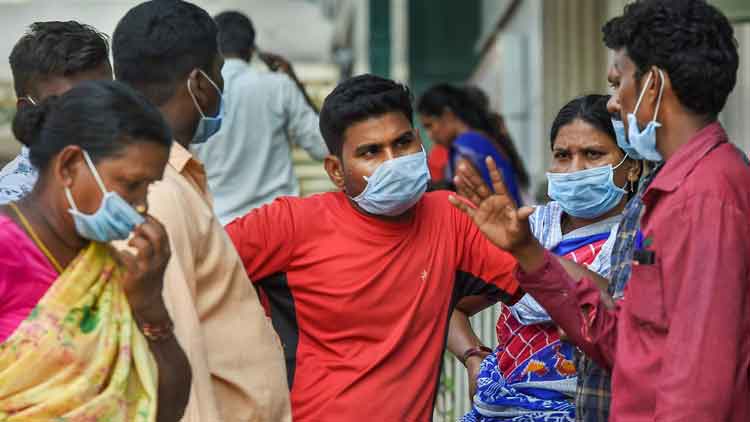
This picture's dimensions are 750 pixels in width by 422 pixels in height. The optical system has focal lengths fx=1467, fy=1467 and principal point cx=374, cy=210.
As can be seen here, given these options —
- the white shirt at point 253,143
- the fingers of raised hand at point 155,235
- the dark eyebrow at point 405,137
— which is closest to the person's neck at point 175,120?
the dark eyebrow at point 405,137

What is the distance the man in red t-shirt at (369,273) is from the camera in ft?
14.8

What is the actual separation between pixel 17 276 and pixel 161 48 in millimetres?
Answer: 1145

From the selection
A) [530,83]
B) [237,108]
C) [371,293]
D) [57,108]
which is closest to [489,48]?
[530,83]

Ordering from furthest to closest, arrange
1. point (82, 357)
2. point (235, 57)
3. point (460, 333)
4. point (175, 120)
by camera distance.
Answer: point (235, 57)
point (460, 333)
point (175, 120)
point (82, 357)

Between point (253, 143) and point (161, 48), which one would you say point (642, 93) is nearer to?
point (161, 48)

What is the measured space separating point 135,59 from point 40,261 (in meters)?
1.07

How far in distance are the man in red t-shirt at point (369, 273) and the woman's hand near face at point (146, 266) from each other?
1089 millimetres

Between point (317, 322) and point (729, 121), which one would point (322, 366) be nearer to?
point (317, 322)

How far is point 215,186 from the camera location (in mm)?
7766

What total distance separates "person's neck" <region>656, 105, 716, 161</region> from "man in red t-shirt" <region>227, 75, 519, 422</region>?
39.2 inches

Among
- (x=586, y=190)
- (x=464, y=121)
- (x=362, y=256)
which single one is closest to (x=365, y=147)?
(x=362, y=256)

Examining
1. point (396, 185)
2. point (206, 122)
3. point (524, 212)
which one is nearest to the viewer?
point (524, 212)

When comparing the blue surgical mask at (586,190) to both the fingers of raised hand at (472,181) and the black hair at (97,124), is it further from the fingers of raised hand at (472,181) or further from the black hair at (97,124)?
the black hair at (97,124)

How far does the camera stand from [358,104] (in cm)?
476
